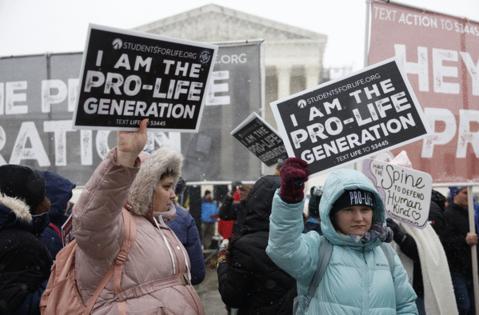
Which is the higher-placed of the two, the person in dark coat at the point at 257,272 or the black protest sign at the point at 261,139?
the black protest sign at the point at 261,139

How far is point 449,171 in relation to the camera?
16.6 feet

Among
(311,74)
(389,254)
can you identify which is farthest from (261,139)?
(311,74)

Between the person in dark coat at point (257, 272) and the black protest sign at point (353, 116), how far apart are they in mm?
371

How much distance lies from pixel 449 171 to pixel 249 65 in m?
2.45

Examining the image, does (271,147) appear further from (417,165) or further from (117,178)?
(117,178)

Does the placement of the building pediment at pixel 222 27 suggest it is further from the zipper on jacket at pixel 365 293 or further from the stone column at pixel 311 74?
the zipper on jacket at pixel 365 293

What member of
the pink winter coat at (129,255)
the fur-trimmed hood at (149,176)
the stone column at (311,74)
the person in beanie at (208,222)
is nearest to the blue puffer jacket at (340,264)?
the pink winter coat at (129,255)

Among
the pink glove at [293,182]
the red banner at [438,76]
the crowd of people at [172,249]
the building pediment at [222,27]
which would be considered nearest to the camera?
the crowd of people at [172,249]

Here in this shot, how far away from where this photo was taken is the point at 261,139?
4461 millimetres

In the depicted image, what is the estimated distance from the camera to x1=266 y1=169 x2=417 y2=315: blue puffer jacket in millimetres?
2250

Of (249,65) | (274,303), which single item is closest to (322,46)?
(249,65)

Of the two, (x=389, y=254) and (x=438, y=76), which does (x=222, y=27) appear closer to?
(x=438, y=76)

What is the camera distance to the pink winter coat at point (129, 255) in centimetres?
185

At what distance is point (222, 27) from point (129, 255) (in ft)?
147
